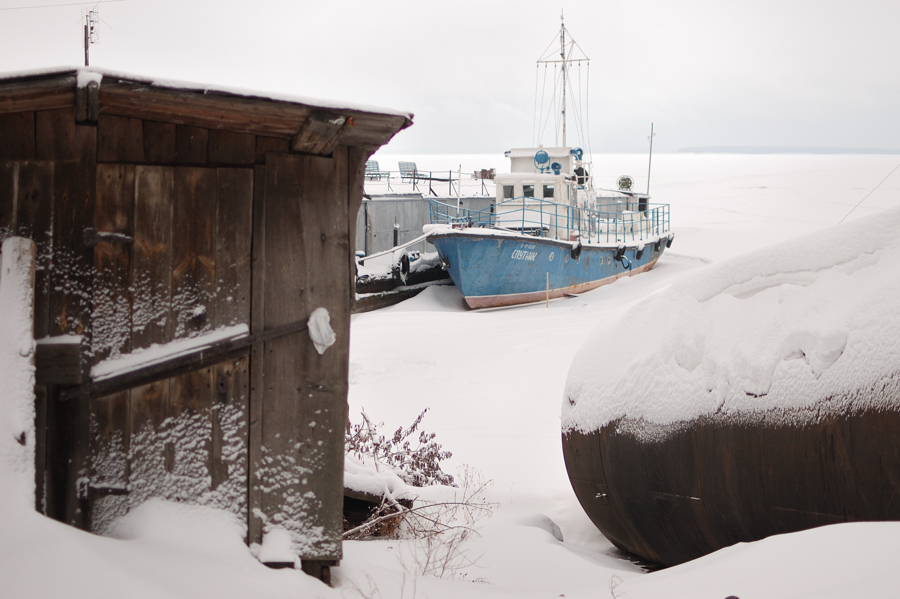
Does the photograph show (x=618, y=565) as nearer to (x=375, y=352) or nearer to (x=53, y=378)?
(x=53, y=378)

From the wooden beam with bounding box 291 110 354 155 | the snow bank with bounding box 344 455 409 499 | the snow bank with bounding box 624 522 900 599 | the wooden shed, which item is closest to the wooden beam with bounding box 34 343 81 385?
the wooden shed

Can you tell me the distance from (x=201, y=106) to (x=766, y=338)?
301 cm

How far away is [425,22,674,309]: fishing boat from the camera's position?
17.8 m

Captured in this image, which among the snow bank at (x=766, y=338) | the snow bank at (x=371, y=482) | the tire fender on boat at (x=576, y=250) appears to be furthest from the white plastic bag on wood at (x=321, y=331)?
the tire fender on boat at (x=576, y=250)

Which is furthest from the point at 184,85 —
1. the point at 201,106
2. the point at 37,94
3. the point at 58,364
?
the point at 58,364

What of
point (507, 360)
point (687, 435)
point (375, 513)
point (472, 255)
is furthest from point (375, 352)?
point (687, 435)

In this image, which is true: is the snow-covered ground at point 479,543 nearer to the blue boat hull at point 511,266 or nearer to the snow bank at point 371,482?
the snow bank at point 371,482

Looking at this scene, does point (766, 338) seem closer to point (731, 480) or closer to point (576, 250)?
point (731, 480)

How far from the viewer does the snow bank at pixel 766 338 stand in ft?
11.6

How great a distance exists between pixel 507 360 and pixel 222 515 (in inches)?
339

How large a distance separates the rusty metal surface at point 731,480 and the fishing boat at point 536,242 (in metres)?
13.0

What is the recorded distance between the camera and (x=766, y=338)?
3902mm

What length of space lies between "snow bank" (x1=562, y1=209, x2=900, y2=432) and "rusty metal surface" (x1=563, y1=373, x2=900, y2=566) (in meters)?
0.10

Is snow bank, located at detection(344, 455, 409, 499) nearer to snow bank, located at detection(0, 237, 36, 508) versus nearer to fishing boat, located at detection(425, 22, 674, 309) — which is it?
snow bank, located at detection(0, 237, 36, 508)
